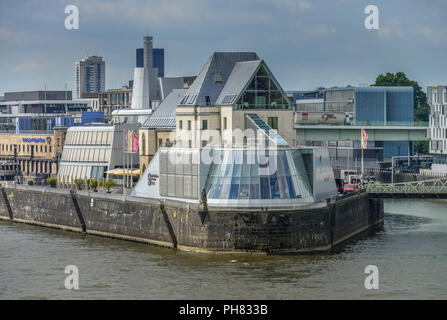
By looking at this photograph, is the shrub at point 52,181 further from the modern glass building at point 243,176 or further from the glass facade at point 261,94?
the modern glass building at point 243,176

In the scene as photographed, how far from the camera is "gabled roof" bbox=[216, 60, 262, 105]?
9594 centimetres

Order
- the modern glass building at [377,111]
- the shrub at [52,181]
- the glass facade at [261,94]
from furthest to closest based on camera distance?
the modern glass building at [377,111], the shrub at [52,181], the glass facade at [261,94]

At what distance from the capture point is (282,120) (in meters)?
98.4

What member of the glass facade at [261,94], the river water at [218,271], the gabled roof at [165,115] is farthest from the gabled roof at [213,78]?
the river water at [218,271]

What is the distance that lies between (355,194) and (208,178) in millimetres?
21284

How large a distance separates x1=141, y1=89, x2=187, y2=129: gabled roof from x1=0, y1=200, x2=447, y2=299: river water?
82.2ft

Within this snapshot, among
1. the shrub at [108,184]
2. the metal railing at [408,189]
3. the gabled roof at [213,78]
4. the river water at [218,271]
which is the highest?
the gabled roof at [213,78]

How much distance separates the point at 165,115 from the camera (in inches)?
4547

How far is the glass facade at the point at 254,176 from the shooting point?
8069cm

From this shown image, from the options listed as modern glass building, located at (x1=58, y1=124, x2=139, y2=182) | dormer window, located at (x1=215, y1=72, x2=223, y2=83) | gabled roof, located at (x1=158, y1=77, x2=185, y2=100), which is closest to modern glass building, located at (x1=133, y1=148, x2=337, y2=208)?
dormer window, located at (x1=215, y1=72, x2=223, y2=83)

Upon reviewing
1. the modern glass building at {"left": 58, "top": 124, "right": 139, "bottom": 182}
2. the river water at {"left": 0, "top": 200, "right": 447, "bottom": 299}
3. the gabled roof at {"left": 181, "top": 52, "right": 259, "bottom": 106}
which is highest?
the gabled roof at {"left": 181, "top": 52, "right": 259, "bottom": 106}

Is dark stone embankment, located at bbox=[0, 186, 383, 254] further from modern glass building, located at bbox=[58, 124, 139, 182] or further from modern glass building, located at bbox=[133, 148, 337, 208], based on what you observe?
modern glass building, located at bbox=[58, 124, 139, 182]

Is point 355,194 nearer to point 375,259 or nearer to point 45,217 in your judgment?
point 375,259

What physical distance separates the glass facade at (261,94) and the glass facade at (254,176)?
13128mm
